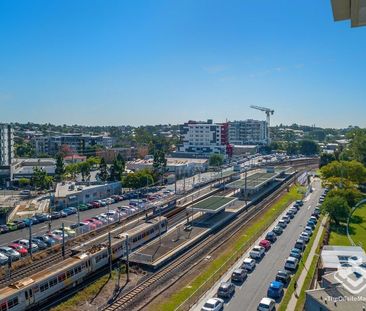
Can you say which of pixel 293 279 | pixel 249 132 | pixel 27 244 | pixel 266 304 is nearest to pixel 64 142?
pixel 249 132

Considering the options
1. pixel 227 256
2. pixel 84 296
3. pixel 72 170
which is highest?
pixel 72 170

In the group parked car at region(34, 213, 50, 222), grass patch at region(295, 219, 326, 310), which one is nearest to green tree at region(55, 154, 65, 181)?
parked car at region(34, 213, 50, 222)

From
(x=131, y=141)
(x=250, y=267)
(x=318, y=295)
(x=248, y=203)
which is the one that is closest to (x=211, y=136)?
(x=131, y=141)

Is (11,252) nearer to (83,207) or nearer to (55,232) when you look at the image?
(55,232)

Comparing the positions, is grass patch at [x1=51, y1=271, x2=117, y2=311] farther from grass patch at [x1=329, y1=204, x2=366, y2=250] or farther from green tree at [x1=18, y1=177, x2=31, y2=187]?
green tree at [x1=18, y1=177, x2=31, y2=187]

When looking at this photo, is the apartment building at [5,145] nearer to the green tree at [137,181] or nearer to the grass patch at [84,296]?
the green tree at [137,181]

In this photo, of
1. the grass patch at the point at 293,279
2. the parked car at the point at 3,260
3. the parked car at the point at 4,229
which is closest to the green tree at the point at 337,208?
the grass patch at the point at 293,279
